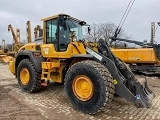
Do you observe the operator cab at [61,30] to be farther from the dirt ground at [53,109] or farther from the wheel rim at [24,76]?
the dirt ground at [53,109]

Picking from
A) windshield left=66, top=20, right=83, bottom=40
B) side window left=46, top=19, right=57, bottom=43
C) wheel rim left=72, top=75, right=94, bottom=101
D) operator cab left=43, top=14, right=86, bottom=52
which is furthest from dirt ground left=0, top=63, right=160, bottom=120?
windshield left=66, top=20, right=83, bottom=40

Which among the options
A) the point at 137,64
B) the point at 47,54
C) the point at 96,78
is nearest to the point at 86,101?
the point at 96,78

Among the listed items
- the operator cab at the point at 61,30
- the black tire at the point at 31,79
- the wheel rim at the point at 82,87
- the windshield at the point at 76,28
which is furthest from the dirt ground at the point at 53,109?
the windshield at the point at 76,28

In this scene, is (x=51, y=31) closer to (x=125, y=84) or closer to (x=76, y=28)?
(x=76, y=28)

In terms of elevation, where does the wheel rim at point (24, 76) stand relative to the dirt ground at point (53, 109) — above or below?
above

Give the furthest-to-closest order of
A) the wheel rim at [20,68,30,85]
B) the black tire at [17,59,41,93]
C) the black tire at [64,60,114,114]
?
the wheel rim at [20,68,30,85], the black tire at [17,59,41,93], the black tire at [64,60,114,114]

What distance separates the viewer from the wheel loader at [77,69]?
17.8 feet

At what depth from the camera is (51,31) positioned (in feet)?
25.1

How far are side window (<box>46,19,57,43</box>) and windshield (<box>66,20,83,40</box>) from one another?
1.53 feet

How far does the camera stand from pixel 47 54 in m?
7.49

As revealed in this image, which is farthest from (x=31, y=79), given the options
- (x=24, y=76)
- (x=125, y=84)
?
(x=125, y=84)

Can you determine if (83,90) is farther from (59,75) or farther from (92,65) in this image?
(59,75)

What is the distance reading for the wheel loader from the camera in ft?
17.8

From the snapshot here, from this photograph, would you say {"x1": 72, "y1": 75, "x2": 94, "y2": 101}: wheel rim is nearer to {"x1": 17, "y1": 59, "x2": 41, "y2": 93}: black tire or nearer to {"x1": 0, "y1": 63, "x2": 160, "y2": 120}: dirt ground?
{"x1": 0, "y1": 63, "x2": 160, "y2": 120}: dirt ground
